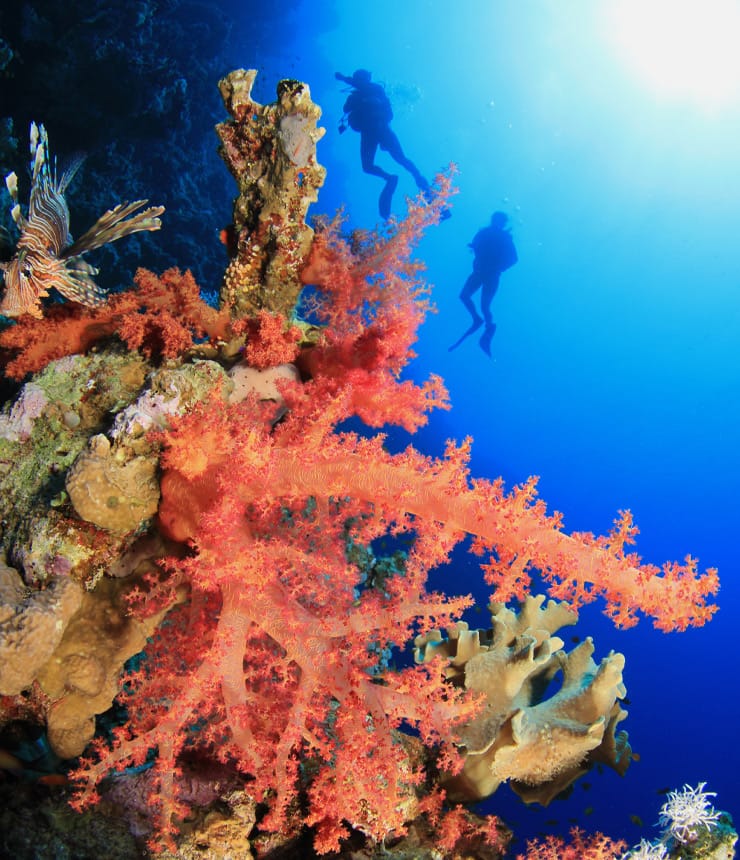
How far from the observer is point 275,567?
2.66m

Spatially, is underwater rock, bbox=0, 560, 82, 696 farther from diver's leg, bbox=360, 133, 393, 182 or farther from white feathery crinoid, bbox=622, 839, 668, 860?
diver's leg, bbox=360, 133, 393, 182

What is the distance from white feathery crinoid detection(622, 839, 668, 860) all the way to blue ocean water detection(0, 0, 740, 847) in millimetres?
27998

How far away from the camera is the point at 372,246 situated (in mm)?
3990

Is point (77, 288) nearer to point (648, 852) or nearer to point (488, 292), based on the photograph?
point (648, 852)

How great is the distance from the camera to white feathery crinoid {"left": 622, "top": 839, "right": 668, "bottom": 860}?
127 inches

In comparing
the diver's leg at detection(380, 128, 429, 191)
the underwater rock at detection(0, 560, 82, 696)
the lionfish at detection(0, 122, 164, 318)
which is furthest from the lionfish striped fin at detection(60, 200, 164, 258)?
the diver's leg at detection(380, 128, 429, 191)

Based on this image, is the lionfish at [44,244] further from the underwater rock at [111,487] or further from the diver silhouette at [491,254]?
the diver silhouette at [491,254]

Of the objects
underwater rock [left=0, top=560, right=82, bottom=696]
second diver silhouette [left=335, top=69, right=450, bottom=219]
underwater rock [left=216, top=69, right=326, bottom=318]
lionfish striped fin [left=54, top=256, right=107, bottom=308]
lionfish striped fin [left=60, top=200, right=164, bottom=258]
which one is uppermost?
second diver silhouette [left=335, top=69, right=450, bottom=219]

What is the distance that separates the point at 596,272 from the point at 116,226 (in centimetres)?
6312

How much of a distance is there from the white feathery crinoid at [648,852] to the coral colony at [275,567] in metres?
0.16

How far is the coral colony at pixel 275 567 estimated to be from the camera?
2.59 m

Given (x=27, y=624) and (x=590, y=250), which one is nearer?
(x=27, y=624)

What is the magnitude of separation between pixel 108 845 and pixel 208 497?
80.7 inches

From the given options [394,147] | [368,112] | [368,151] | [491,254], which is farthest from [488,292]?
[368,112]
